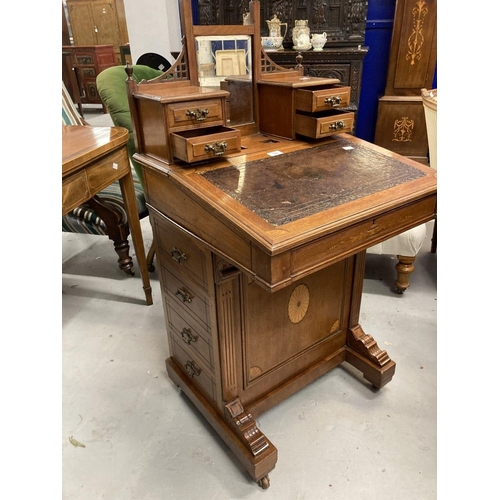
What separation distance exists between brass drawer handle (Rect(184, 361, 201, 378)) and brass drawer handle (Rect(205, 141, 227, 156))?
0.78 metres

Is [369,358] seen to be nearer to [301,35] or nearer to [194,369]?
[194,369]

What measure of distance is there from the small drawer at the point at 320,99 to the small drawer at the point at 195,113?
30 centimetres

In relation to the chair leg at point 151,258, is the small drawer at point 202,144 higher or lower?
higher

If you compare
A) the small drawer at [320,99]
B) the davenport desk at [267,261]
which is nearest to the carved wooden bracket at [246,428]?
the davenport desk at [267,261]

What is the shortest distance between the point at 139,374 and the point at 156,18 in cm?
354

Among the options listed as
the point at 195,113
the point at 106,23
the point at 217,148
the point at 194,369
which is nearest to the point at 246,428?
the point at 194,369

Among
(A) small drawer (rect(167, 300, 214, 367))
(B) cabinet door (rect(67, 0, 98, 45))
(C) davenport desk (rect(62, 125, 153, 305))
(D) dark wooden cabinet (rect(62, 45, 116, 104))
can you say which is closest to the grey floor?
(A) small drawer (rect(167, 300, 214, 367))

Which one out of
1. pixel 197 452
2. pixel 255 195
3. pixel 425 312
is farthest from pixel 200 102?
pixel 425 312

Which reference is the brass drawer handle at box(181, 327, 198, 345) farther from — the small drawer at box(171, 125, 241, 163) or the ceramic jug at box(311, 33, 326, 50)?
the ceramic jug at box(311, 33, 326, 50)

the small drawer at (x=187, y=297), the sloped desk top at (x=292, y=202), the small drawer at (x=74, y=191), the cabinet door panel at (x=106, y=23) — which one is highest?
the cabinet door panel at (x=106, y=23)

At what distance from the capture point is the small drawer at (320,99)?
1.33m

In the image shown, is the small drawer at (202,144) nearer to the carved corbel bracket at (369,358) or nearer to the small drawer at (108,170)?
the small drawer at (108,170)

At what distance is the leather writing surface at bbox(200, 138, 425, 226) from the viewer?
3.24 feet

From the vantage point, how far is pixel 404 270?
2.16m
